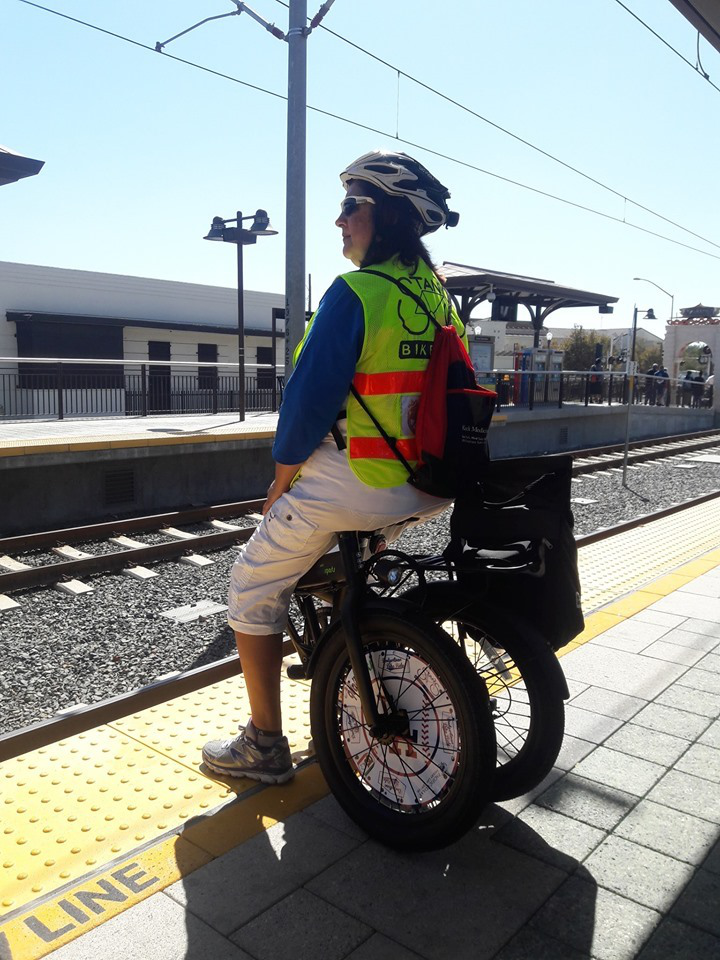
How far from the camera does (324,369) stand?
100.0 inches

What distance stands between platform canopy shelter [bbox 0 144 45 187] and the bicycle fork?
376cm

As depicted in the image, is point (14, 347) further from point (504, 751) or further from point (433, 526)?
point (504, 751)

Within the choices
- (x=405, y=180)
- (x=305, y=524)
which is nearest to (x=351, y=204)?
(x=405, y=180)

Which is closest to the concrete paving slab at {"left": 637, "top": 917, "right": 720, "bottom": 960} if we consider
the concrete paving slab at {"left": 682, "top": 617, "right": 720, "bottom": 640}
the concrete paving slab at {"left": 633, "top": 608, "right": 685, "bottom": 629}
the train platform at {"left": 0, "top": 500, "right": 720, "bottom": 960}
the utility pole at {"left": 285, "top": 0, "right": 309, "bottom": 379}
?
the train platform at {"left": 0, "top": 500, "right": 720, "bottom": 960}

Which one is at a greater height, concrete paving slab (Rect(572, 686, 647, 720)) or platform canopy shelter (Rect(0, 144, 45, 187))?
platform canopy shelter (Rect(0, 144, 45, 187))

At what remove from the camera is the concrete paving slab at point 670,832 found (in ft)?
8.78

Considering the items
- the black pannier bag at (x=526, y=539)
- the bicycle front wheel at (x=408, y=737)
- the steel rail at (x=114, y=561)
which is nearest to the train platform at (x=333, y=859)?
the bicycle front wheel at (x=408, y=737)

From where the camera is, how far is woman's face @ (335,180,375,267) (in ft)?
8.93

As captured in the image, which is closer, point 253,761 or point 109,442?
point 253,761

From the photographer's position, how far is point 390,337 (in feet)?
8.55

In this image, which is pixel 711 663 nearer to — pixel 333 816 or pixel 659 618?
pixel 659 618

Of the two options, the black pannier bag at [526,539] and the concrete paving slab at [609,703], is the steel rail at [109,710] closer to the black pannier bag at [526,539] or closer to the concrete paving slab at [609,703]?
the concrete paving slab at [609,703]

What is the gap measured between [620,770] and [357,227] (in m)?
2.24

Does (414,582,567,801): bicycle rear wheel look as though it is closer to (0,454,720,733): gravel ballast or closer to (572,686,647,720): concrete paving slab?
(572,686,647,720): concrete paving slab
